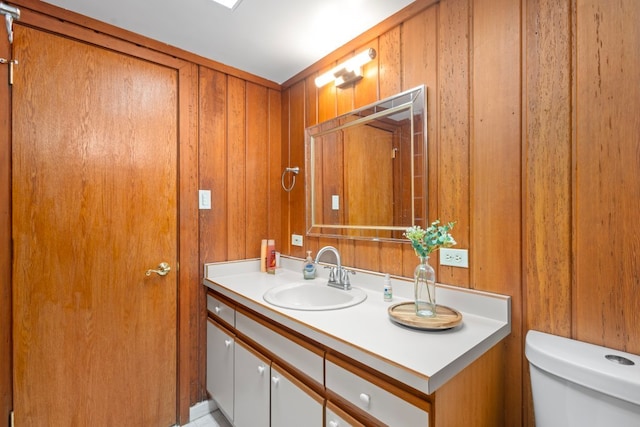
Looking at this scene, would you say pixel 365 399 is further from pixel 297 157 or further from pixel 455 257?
pixel 297 157

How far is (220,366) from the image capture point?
1.76 meters

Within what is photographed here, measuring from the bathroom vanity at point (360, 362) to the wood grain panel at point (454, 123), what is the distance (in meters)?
0.28

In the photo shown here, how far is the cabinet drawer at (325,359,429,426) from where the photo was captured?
32.4 inches

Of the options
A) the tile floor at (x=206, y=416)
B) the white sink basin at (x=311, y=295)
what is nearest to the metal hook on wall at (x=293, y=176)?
the white sink basin at (x=311, y=295)

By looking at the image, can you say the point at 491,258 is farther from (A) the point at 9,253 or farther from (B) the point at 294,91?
(A) the point at 9,253

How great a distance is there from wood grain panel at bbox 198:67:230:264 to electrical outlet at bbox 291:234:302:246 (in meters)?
0.46

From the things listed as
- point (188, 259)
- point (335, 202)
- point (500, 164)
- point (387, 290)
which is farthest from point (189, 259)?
point (500, 164)

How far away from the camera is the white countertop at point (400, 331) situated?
0.83 metres

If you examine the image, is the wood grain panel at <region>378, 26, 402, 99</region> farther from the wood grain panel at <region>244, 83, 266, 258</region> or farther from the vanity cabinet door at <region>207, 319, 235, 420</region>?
the vanity cabinet door at <region>207, 319, 235, 420</region>

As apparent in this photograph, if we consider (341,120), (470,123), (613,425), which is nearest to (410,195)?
(470,123)

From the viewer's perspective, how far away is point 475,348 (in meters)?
0.95

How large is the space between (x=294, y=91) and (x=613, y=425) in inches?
88.6

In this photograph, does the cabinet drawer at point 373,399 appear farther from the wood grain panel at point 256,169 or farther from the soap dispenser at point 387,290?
the wood grain panel at point 256,169

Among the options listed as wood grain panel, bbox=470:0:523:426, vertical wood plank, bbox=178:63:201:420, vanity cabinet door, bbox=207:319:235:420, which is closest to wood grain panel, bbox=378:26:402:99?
wood grain panel, bbox=470:0:523:426
